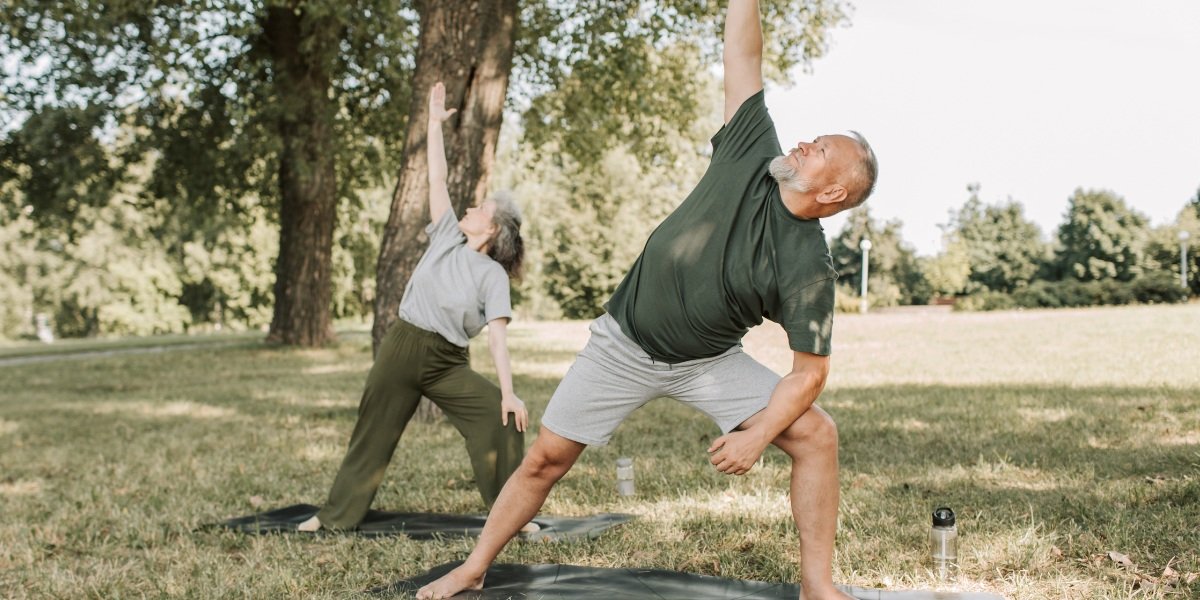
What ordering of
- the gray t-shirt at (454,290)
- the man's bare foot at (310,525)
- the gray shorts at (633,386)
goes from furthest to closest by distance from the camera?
the man's bare foot at (310,525) → the gray t-shirt at (454,290) → the gray shorts at (633,386)

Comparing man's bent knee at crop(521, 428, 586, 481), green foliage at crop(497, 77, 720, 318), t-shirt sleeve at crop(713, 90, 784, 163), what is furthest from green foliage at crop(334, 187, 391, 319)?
t-shirt sleeve at crop(713, 90, 784, 163)

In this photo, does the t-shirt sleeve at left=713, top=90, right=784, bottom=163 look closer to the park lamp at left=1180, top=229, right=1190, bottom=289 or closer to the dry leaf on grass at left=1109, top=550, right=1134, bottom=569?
the dry leaf on grass at left=1109, top=550, right=1134, bottom=569

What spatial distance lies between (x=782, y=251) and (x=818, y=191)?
24 centimetres

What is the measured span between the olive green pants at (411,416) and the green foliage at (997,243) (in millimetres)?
61281

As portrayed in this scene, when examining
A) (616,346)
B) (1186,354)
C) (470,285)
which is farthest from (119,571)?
(1186,354)

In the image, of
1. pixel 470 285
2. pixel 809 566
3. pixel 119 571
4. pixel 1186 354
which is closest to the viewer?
pixel 809 566

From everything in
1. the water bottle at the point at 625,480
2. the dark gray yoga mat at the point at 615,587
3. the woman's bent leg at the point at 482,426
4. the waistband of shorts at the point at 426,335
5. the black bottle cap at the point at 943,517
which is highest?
the waistband of shorts at the point at 426,335

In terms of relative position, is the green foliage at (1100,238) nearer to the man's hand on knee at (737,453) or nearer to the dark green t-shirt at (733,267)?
the dark green t-shirt at (733,267)

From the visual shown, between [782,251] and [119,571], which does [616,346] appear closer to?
[782,251]

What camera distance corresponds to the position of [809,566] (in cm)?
354

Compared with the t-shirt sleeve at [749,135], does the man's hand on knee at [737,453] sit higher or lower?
lower

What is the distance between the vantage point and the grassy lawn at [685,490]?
13.8 ft

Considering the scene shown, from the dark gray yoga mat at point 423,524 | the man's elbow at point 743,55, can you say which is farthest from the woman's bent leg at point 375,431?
the man's elbow at point 743,55

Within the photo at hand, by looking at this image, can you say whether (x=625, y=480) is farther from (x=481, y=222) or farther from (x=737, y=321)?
(x=737, y=321)
